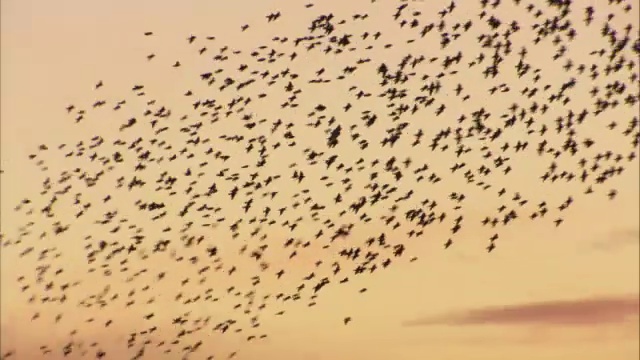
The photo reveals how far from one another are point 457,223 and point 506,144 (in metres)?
3.20

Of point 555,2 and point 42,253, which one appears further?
point 42,253

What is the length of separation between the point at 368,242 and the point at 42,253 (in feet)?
32.7

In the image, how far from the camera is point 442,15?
2295 inches

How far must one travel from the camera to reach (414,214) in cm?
5984

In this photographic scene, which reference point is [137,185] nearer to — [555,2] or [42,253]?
[42,253]

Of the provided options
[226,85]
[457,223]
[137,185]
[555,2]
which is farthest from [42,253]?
[555,2]

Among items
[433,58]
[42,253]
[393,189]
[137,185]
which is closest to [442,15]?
[433,58]

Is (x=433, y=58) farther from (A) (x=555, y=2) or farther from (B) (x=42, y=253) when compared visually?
(B) (x=42, y=253)

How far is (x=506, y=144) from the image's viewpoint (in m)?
59.0

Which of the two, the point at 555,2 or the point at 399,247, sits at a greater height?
the point at 555,2

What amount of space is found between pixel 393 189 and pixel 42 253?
430 inches

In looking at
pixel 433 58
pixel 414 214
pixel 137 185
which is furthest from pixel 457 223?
pixel 137 185

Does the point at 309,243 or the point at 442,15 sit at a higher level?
the point at 442,15

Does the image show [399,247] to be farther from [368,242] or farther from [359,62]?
[359,62]
